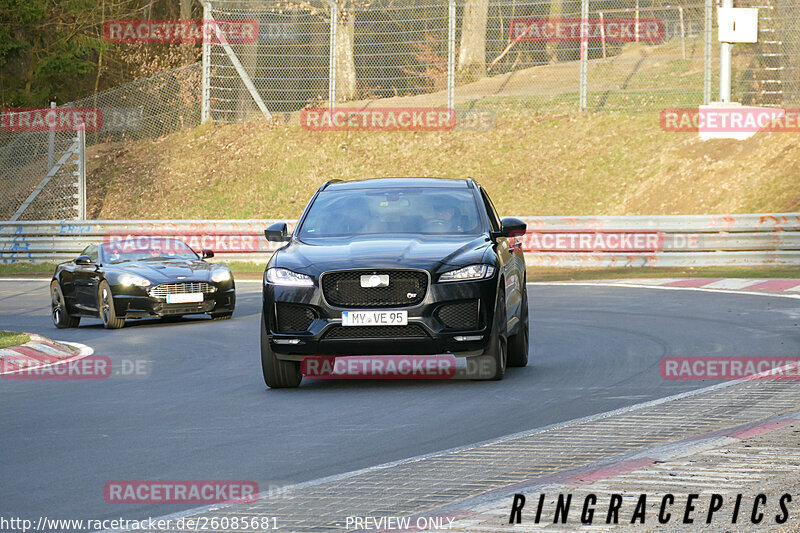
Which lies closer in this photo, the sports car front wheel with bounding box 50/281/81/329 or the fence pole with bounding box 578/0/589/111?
the sports car front wheel with bounding box 50/281/81/329

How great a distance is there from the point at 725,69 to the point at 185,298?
15232mm

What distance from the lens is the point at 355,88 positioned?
3472cm

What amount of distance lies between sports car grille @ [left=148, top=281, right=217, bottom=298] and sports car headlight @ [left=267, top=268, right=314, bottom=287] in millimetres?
7134

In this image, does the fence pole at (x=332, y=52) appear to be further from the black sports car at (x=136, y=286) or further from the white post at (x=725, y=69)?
the black sports car at (x=136, y=286)

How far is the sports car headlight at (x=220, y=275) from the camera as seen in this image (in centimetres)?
1838

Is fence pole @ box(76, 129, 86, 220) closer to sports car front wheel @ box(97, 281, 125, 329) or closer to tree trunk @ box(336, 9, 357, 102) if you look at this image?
tree trunk @ box(336, 9, 357, 102)

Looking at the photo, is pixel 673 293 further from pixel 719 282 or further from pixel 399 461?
pixel 399 461

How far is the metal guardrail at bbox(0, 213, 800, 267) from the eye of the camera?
992 inches

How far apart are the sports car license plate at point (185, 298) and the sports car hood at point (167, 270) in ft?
0.67

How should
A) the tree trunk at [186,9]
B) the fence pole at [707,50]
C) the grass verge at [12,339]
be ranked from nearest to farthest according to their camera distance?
the grass verge at [12,339]
the fence pole at [707,50]
the tree trunk at [186,9]

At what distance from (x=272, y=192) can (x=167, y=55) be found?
18.9 m

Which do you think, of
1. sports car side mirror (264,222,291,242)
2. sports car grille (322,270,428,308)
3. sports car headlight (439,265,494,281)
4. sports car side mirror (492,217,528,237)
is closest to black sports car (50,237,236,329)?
sports car side mirror (264,222,291,242)

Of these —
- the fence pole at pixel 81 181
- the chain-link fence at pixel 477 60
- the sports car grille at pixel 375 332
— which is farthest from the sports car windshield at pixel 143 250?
the fence pole at pixel 81 181

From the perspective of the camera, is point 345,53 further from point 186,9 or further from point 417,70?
point 186,9
